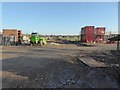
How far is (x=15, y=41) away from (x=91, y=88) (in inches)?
1675

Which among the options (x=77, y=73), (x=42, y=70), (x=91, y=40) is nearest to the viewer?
(x=77, y=73)

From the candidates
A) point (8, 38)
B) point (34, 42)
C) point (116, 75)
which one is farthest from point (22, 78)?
A: point (8, 38)

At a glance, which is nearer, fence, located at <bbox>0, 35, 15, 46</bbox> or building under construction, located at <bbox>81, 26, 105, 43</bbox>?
fence, located at <bbox>0, 35, 15, 46</bbox>

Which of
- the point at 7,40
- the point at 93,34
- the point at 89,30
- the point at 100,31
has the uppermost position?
the point at 89,30

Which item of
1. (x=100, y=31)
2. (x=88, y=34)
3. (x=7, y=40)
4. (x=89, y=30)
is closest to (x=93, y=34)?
(x=88, y=34)

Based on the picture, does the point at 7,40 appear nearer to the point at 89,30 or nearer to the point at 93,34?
the point at 89,30

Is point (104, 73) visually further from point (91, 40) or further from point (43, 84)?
point (91, 40)

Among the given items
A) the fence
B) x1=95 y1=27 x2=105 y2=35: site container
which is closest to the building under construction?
x1=95 y1=27 x2=105 y2=35: site container

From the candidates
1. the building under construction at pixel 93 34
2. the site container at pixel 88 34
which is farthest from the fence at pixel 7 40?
the building under construction at pixel 93 34

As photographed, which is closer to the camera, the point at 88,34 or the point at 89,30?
the point at 89,30

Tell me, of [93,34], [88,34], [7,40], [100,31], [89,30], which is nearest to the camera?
[7,40]

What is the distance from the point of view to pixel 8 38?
49250mm

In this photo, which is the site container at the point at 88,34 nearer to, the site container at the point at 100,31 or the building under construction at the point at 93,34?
the building under construction at the point at 93,34

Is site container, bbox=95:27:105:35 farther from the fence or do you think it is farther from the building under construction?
the fence
